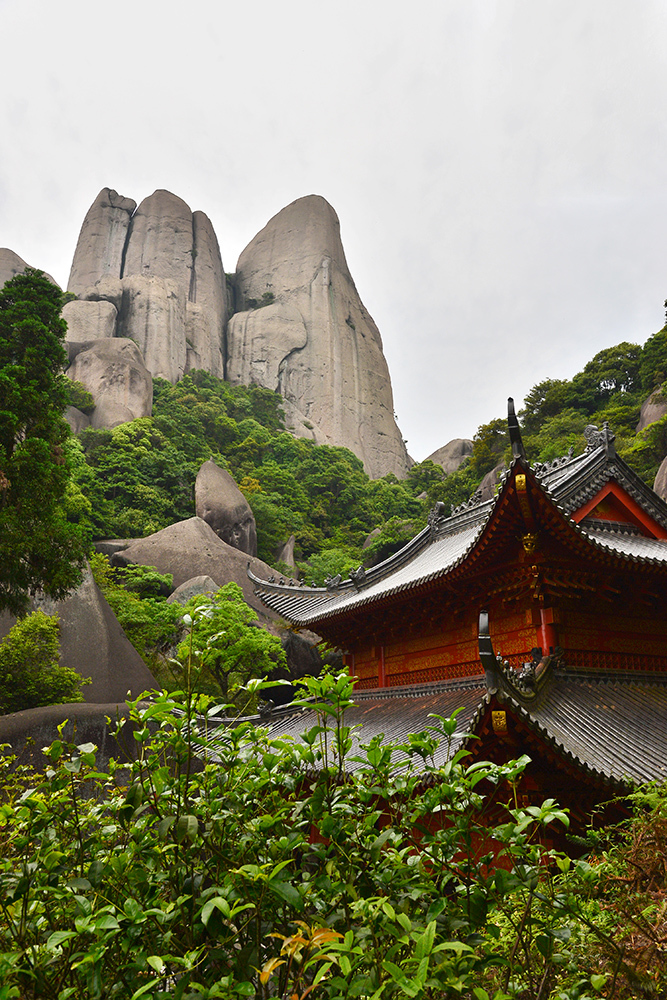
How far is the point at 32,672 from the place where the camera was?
1642 centimetres

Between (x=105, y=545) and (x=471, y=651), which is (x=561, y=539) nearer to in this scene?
(x=471, y=651)

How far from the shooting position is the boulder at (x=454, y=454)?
57.4 meters

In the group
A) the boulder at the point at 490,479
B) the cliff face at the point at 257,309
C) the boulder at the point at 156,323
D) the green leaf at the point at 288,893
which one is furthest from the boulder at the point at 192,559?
the green leaf at the point at 288,893

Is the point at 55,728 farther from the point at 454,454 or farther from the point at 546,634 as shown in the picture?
the point at 454,454

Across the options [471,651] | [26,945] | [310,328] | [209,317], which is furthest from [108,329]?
[26,945]

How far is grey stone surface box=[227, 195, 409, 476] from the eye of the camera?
59812mm

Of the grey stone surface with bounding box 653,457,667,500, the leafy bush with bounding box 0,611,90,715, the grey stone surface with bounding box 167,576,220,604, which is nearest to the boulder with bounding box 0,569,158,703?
the leafy bush with bounding box 0,611,90,715

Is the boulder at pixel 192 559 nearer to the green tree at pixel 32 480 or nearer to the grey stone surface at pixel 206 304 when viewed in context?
the green tree at pixel 32 480

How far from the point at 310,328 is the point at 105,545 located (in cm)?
3759

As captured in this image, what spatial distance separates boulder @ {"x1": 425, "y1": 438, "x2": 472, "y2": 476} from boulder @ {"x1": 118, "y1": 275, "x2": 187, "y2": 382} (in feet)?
75.9

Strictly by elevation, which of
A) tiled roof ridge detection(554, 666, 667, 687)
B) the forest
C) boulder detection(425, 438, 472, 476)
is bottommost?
tiled roof ridge detection(554, 666, 667, 687)

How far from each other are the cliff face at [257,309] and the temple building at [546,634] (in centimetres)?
4487

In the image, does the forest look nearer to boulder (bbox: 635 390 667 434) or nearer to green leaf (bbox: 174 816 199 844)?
green leaf (bbox: 174 816 199 844)

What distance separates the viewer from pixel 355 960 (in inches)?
69.9
